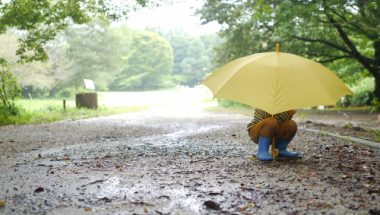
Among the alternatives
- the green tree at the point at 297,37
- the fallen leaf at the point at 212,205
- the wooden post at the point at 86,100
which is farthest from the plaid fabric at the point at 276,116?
the wooden post at the point at 86,100

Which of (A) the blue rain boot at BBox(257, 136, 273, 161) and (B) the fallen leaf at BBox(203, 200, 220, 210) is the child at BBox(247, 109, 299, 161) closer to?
(A) the blue rain boot at BBox(257, 136, 273, 161)

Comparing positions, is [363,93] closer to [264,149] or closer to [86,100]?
[86,100]

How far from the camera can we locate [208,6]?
21734 millimetres

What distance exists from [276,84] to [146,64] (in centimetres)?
5440

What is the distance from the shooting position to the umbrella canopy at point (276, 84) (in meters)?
5.13

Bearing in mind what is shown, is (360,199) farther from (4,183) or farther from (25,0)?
(25,0)

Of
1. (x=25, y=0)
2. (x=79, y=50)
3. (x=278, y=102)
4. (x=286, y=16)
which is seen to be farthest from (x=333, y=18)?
(x=79, y=50)

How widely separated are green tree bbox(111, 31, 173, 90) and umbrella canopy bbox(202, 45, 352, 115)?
51.1 m

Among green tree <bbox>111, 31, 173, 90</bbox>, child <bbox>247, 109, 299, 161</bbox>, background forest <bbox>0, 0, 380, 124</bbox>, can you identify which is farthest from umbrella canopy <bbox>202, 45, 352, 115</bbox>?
green tree <bbox>111, 31, 173, 90</bbox>

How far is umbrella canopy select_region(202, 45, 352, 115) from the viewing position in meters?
5.13

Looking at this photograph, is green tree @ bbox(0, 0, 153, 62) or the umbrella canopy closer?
the umbrella canopy

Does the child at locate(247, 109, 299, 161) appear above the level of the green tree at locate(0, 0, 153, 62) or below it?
below

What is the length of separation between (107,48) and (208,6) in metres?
25.7

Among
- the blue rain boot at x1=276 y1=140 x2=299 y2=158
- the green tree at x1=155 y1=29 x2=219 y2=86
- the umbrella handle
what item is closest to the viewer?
the umbrella handle
